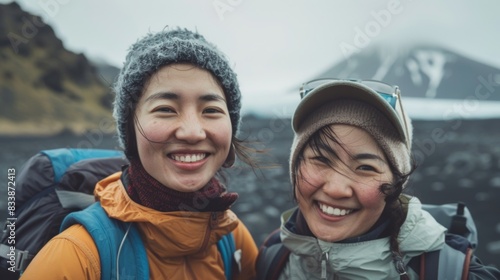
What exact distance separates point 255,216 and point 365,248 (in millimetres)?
8181

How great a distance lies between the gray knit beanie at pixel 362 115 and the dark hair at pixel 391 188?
3 centimetres

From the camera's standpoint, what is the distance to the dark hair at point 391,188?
6.59ft

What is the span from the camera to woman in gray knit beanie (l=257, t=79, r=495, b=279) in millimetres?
1976

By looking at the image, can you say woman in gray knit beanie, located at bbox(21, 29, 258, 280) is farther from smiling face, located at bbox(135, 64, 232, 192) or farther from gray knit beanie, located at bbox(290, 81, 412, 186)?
gray knit beanie, located at bbox(290, 81, 412, 186)

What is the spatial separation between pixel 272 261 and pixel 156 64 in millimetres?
1375

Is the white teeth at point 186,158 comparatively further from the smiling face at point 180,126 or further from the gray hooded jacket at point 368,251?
the gray hooded jacket at point 368,251

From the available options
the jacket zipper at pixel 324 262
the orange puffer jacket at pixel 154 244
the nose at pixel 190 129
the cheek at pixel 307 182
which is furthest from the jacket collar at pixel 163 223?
the jacket zipper at pixel 324 262

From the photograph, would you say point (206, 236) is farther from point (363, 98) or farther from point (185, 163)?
→ point (363, 98)

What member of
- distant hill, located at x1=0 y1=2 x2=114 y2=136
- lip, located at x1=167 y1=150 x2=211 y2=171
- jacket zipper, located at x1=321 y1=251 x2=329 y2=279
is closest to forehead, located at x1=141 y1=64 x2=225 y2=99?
lip, located at x1=167 y1=150 x2=211 y2=171

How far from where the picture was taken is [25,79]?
39.0 metres

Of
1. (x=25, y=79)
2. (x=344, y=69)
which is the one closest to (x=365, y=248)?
(x=344, y=69)

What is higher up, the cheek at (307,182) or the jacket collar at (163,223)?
the cheek at (307,182)

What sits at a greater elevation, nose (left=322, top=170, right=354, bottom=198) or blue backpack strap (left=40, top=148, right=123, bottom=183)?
blue backpack strap (left=40, top=148, right=123, bottom=183)

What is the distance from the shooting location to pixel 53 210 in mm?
2096
